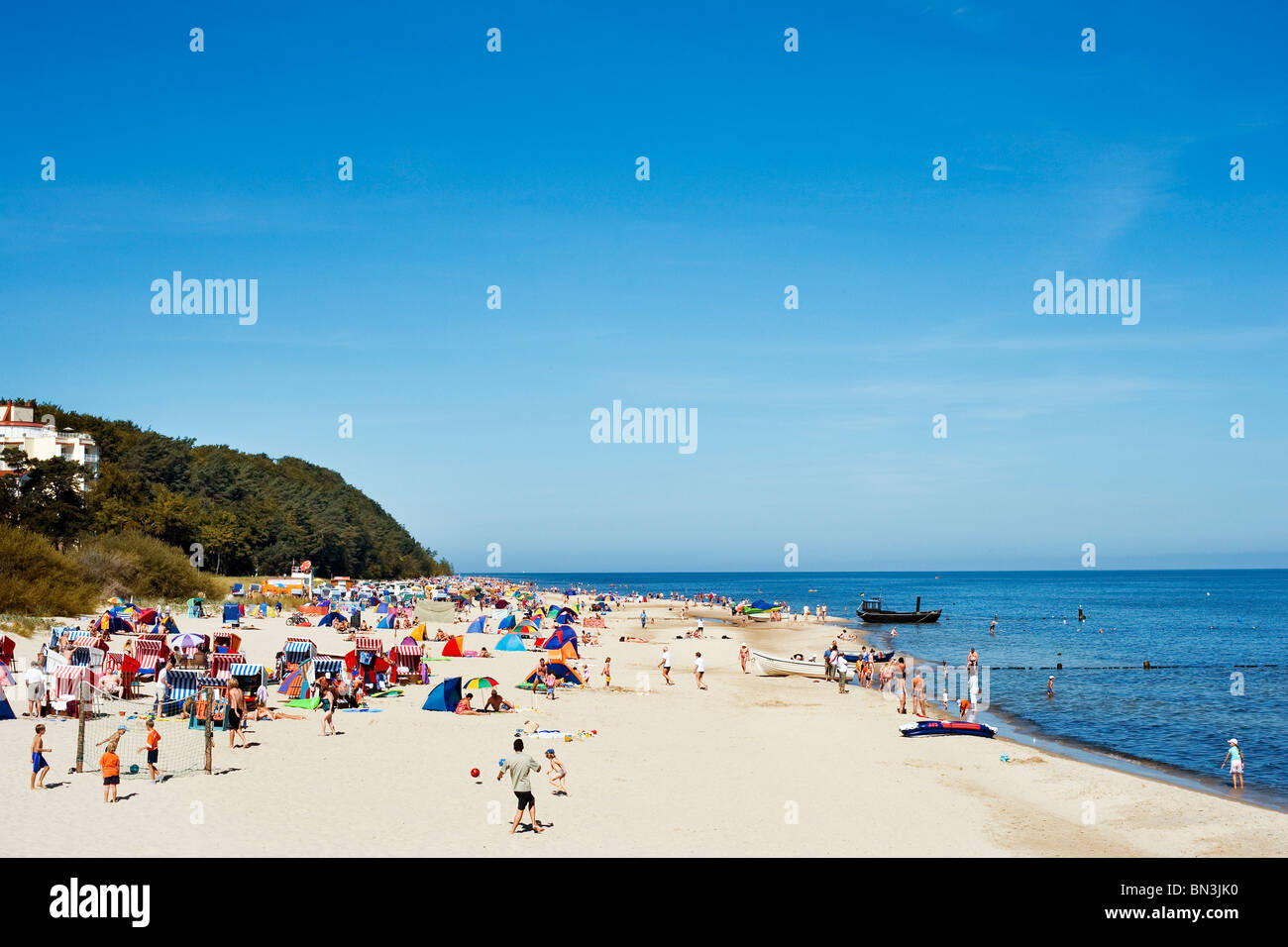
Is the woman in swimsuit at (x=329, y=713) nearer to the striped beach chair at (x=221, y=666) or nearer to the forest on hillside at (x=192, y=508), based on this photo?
the striped beach chair at (x=221, y=666)

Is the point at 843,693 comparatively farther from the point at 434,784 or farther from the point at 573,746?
the point at 434,784

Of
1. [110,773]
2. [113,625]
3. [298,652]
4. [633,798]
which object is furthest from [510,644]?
[110,773]

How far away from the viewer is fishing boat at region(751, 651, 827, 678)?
37656 mm

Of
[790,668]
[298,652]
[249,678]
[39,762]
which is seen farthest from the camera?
[790,668]

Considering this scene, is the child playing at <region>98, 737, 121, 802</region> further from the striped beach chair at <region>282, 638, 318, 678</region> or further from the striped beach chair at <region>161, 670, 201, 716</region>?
the striped beach chair at <region>282, 638, 318, 678</region>

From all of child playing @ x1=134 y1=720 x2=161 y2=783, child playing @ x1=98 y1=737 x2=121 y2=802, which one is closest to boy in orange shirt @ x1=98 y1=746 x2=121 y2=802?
child playing @ x1=98 y1=737 x2=121 y2=802

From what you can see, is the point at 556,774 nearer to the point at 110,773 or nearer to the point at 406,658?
the point at 110,773

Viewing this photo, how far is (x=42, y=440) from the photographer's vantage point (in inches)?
2559

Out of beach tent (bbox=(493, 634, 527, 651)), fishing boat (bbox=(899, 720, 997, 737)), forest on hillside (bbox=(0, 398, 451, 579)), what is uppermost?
forest on hillside (bbox=(0, 398, 451, 579))

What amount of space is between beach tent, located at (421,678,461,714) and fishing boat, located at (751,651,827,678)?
17466 millimetres

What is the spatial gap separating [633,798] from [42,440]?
2578 inches

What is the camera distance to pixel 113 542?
1891 inches

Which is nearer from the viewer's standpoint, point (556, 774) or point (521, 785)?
point (521, 785)
